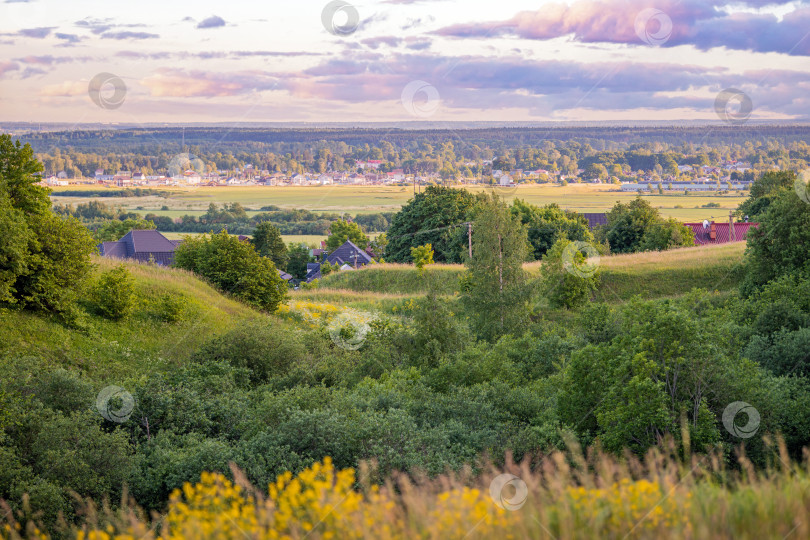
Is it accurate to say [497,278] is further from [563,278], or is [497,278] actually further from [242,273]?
[242,273]

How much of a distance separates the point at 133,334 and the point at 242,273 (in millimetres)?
9947

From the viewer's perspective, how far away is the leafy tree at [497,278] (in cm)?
3039

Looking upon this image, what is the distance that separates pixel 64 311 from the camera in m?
23.0

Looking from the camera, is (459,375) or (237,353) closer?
(459,375)

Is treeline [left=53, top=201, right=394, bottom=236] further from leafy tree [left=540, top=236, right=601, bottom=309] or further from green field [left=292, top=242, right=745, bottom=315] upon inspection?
leafy tree [left=540, top=236, right=601, bottom=309]

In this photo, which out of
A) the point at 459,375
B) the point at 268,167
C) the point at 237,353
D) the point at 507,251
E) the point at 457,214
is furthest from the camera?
the point at 268,167

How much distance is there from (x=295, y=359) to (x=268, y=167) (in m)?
174

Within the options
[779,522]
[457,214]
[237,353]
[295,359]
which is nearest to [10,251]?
[237,353]

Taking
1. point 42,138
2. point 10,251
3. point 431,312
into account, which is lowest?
point 431,312

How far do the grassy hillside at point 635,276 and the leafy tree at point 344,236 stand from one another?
50.9m

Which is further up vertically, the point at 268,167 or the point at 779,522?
the point at 268,167

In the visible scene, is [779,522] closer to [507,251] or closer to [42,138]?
[507,251]

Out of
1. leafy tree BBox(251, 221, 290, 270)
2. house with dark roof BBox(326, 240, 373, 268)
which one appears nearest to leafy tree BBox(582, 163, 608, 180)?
house with dark roof BBox(326, 240, 373, 268)

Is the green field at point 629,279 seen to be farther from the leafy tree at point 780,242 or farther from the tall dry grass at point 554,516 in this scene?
the tall dry grass at point 554,516
